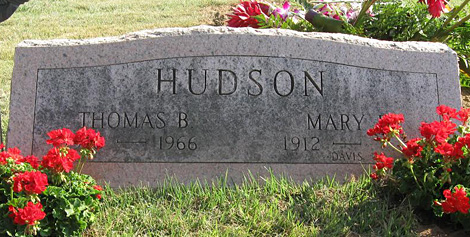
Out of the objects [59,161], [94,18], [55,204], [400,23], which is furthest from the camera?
[94,18]

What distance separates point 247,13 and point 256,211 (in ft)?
8.80

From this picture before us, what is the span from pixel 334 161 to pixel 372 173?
26 centimetres

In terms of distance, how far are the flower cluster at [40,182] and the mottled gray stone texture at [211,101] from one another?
0.41 meters

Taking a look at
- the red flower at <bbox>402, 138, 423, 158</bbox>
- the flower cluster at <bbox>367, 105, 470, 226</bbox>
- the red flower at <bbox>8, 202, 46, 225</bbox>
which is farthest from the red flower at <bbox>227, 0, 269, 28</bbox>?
the red flower at <bbox>8, 202, 46, 225</bbox>

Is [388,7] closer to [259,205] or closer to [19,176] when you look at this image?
[259,205]

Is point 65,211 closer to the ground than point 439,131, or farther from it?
closer to the ground

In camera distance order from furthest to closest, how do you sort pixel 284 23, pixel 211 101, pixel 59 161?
1. pixel 284 23
2. pixel 211 101
3. pixel 59 161

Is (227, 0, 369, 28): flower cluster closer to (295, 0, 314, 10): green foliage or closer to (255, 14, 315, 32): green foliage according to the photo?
(255, 14, 315, 32): green foliage

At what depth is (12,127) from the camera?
3588mm

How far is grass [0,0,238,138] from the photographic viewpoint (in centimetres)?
689

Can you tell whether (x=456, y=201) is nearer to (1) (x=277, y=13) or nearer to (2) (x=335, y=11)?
(2) (x=335, y=11)

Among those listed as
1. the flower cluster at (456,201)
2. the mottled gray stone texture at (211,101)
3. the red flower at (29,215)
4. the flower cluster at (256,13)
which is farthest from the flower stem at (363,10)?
the red flower at (29,215)

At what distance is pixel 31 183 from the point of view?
2656 mm

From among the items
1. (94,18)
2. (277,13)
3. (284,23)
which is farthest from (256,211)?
(94,18)
